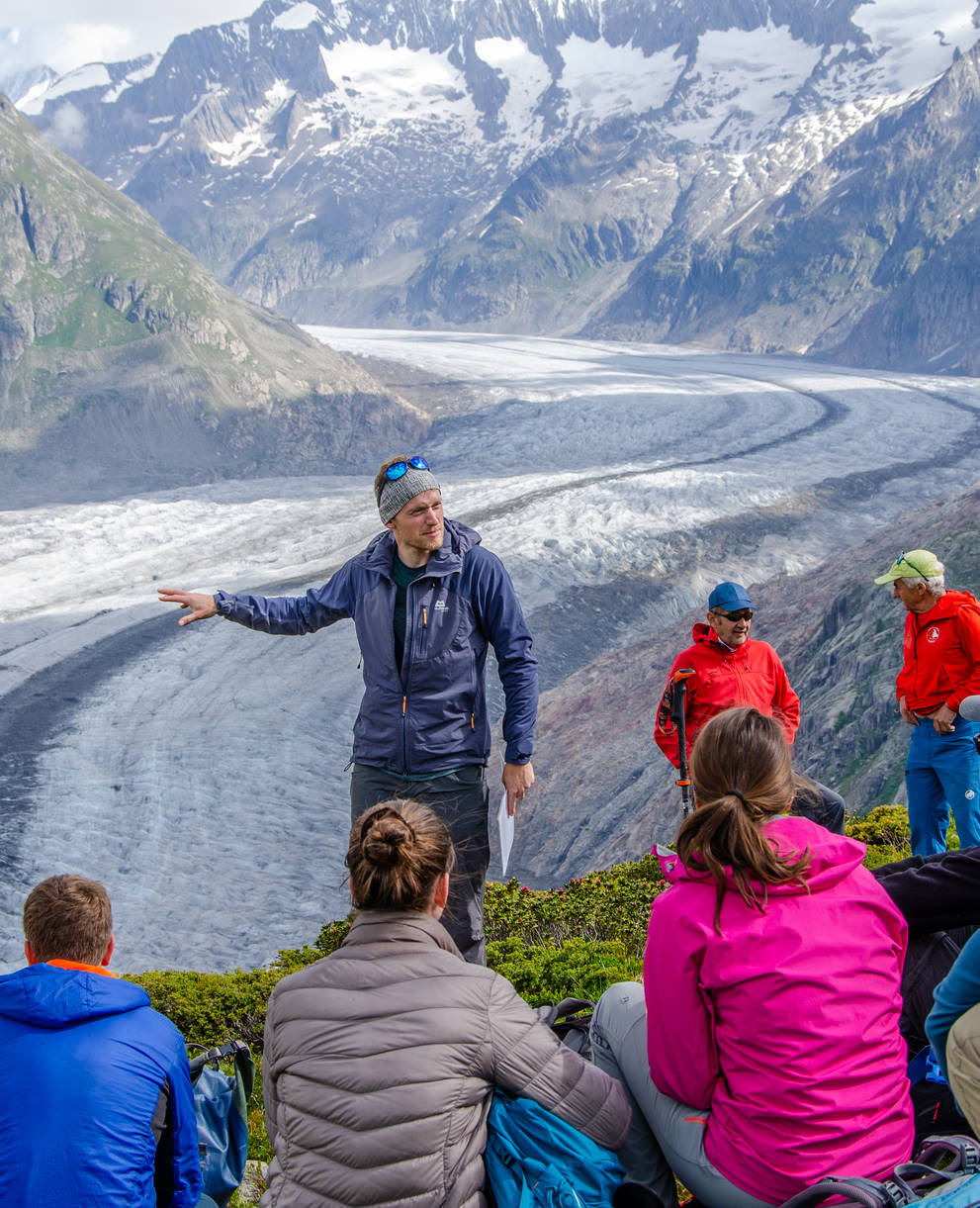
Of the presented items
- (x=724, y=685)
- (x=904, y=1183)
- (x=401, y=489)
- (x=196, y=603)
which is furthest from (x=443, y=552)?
(x=904, y=1183)

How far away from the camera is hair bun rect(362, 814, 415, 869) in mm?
2742

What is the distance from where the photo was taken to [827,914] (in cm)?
265

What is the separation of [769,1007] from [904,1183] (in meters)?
0.44

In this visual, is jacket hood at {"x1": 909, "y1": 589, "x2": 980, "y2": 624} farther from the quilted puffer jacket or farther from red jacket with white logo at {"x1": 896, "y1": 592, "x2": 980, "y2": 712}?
the quilted puffer jacket

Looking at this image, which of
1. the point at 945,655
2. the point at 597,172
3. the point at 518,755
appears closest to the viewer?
the point at 518,755

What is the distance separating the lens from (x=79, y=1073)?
265 cm

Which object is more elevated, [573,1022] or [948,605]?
[948,605]

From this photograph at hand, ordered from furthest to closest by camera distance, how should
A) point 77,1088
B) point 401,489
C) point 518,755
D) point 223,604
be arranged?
1. point 223,604
2. point 518,755
3. point 401,489
4. point 77,1088

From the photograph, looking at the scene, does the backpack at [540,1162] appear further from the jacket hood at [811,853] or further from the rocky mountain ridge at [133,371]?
the rocky mountain ridge at [133,371]

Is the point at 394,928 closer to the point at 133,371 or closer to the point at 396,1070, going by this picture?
the point at 396,1070

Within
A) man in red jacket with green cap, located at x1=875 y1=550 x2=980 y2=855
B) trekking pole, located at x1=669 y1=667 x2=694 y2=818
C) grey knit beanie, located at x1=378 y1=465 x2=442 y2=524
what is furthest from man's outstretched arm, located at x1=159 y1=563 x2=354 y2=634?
man in red jacket with green cap, located at x1=875 y1=550 x2=980 y2=855

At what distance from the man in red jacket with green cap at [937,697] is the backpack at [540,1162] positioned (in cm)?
292

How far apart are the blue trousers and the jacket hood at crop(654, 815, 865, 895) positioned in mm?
2557

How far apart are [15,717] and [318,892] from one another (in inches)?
253
